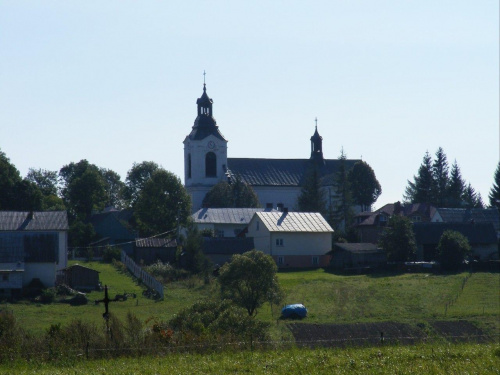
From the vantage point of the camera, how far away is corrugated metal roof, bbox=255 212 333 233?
66.9 metres

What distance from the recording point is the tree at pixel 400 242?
6350cm

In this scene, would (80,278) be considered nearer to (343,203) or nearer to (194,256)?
(194,256)

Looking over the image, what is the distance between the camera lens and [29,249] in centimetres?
4991

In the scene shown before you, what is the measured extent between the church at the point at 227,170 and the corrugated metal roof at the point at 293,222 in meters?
21.2

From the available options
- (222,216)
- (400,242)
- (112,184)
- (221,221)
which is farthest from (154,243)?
(112,184)

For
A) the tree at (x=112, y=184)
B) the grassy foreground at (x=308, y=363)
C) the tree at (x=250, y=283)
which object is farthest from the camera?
the tree at (x=112, y=184)

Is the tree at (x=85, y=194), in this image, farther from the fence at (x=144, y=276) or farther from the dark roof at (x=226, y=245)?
the fence at (x=144, y=276)

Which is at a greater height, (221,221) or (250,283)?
(221,221)

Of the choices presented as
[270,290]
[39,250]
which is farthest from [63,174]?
[270,290]

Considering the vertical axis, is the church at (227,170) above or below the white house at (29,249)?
above

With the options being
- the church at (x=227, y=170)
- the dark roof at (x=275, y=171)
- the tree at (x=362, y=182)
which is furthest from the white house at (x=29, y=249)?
the tree at (x=362, y=182)

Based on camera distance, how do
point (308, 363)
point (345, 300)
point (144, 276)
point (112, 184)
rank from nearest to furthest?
point (308, 363) < point (345, 300) < point (144, 276) < point (112, 184)

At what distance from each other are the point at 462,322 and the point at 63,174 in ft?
265

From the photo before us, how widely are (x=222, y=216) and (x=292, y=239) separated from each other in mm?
11261
